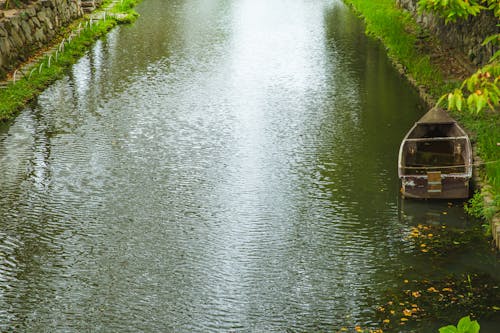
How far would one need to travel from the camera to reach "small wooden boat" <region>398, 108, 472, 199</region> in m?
13.6

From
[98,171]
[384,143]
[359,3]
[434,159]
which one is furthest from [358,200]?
[359,3]

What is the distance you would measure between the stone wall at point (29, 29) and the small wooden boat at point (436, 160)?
37.0 ft

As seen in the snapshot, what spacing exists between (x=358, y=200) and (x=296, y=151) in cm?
293

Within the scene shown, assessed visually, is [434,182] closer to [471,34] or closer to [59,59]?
[471,34]

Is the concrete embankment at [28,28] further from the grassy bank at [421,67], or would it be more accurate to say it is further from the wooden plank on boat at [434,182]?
the wooden plank on boat at [434,182]

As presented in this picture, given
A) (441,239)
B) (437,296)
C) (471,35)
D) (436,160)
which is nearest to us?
(437,296)

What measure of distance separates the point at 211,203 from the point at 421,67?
35.2 feet

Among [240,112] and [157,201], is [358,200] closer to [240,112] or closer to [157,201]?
[157,201]

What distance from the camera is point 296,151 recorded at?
1675 centimetres

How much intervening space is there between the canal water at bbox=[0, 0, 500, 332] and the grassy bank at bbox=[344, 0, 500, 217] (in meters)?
0.59

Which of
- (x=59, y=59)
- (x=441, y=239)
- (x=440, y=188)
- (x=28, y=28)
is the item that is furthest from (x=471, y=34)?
(x=28, y=28)

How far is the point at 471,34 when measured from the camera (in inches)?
891

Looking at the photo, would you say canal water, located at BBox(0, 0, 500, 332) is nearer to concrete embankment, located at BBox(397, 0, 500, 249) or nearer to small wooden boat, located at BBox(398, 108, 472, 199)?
small wooden boat, located at BBox(398, 108, 472, 199)

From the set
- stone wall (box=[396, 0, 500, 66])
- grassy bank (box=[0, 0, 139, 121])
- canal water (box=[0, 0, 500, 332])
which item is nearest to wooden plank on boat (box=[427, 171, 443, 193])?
canal water (box=[0, 0, 500, 332])
